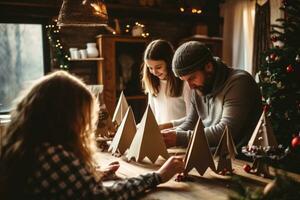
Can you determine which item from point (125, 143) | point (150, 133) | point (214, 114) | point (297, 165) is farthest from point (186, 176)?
point (297, 165)

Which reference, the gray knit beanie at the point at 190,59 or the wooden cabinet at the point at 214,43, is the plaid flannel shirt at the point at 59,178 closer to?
the gray knit beanie at the point at 190,59

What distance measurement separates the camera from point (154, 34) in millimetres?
5039

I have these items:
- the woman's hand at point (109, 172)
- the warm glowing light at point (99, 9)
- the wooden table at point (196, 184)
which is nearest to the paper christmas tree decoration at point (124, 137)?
the wooden table at point (196, 184)

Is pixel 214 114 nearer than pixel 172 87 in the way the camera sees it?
Yes

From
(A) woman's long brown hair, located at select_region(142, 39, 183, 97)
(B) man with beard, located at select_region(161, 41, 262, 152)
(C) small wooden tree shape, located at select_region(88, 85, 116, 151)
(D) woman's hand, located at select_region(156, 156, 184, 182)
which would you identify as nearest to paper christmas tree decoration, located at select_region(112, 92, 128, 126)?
(C) small wooden tree shape, located at select_region(88, 85, 116, 151)

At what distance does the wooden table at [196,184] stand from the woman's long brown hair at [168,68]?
2.65 feet

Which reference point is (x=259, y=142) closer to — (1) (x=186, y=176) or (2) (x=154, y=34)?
(1) (x=186, y=176)

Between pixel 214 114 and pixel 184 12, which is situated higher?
pixel 184 12

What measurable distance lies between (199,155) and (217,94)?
67 cm

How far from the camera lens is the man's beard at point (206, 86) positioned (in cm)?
212

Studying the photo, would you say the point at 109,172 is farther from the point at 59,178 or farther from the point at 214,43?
the point at 214,43

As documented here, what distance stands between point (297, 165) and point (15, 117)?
5.52 feet

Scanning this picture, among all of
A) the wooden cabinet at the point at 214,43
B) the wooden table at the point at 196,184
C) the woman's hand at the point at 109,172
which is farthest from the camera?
the wooden cabinet at the point at 214,43

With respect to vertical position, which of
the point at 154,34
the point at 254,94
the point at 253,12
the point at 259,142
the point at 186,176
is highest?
the point at 253,12
